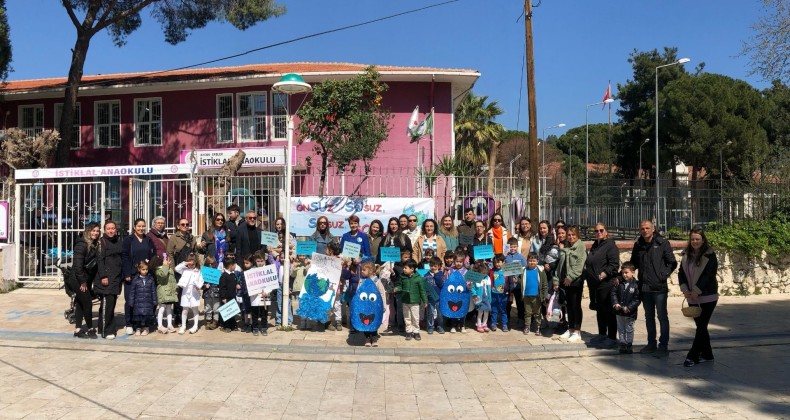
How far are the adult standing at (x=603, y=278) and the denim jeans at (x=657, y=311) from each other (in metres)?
0.50

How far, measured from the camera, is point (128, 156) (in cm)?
2162

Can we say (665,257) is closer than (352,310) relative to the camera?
Yes

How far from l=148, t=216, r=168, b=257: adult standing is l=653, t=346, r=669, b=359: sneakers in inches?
292

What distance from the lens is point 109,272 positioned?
836 centimetres

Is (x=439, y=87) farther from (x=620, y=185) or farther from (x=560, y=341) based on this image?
(x=560, y=341)

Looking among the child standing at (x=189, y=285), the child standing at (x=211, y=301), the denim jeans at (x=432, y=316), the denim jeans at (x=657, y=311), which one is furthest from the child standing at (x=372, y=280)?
the denim jeans at (x=657, y=311)

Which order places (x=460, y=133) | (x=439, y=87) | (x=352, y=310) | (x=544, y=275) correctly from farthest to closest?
(x=460, y=133) < (x=439, y=87) < (x=544, y=275) < (x=352, y=310)

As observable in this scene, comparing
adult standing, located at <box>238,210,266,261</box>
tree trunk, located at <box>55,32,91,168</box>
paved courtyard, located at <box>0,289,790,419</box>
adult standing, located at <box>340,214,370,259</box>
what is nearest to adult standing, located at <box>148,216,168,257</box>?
adult standing, located at <box>238,210,266,261</box>

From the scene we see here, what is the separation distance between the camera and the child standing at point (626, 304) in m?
7.68

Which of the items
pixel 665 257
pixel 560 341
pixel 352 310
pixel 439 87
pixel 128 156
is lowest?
pixel 560 341

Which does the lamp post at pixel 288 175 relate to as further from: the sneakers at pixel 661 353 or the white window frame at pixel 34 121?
the white window frame at pixel 34 121

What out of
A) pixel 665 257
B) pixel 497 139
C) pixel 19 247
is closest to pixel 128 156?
pixel 19 247

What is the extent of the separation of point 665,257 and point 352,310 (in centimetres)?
430

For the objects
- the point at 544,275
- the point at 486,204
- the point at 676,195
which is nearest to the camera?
the point at 544,275
